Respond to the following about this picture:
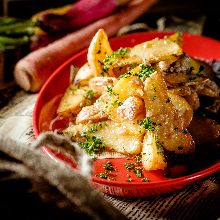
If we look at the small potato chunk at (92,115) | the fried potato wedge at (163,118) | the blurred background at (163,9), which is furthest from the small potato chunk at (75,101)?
the blurred background at (163,9)

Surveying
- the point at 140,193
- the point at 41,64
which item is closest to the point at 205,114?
the point at 140,193

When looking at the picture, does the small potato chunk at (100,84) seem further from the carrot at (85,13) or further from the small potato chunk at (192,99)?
the carrot at (85,13)

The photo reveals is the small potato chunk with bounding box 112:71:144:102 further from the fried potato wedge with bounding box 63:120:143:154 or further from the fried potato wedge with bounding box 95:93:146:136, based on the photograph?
the fried potato wedge with bounding box 63:120:143:154

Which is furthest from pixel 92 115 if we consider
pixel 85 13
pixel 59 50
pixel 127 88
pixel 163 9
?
pixel 163 9

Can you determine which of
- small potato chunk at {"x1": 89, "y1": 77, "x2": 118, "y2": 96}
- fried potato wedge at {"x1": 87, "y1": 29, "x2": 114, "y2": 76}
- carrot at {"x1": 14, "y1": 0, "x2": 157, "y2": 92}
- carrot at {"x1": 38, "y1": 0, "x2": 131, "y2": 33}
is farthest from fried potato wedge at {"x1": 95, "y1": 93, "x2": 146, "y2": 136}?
carrot at {"x1": 38, "y1": 0, "x2": 131, "y2": 33}

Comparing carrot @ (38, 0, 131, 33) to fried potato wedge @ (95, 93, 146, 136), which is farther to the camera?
carrot @ (38, 0, 131, 33)

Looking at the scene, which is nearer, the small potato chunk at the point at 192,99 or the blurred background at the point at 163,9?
the small potato chunk at the point at 192,99
